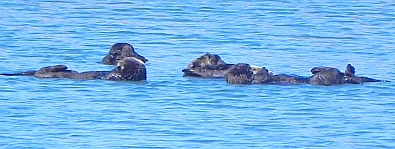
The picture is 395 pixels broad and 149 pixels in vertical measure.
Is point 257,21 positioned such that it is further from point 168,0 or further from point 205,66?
point 205,66

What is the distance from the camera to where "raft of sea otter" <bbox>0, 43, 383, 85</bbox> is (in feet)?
53.4

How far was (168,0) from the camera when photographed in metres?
27.4

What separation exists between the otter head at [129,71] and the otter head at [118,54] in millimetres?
1477

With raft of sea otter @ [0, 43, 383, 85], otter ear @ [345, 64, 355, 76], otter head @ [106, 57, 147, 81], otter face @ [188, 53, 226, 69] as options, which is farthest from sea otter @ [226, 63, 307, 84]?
otter head @ [106, 57, 147, 81]

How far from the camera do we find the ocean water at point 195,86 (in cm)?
1345

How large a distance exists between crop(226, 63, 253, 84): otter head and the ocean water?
104 mm

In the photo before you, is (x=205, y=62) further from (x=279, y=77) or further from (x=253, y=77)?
(x=279, y=77)

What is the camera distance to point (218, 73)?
16859 millimetres

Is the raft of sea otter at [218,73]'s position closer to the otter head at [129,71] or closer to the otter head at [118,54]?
the otter head at [129,71]

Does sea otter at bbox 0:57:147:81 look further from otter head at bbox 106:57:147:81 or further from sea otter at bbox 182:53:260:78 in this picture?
sea otter at bbox 182:53:260:78

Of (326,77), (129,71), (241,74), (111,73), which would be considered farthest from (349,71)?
(111,73)

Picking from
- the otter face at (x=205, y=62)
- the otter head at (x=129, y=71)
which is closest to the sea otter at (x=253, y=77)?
the otter face at (x=205, y=62)

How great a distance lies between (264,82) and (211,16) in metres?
8.37

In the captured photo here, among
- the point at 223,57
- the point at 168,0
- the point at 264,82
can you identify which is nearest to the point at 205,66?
the point at 264,82
